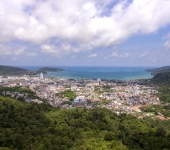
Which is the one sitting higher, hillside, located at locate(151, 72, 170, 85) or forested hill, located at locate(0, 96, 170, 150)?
hillside, located at locate(151, 72, 170, 85)

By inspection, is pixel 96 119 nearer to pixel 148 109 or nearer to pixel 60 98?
pixel 148 109

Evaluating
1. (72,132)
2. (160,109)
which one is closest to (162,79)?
(160,109)

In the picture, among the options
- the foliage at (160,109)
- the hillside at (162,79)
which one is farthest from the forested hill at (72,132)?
the hillside at (162,79)

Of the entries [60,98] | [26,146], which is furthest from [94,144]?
[60,98]

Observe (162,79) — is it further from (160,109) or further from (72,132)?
(72,132)

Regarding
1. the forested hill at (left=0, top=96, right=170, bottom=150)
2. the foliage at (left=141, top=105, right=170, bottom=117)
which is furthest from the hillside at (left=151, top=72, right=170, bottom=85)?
the forested hill at (left=0, top=96, right=170, bottom=150)

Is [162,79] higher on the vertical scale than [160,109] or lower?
higher

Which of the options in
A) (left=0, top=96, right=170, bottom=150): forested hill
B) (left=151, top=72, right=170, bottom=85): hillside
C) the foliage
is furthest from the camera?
(left=151, top=72, right=170, bottom=85): hillside

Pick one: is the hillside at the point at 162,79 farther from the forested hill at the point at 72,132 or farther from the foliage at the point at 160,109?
the forested hill at the point at 72,132

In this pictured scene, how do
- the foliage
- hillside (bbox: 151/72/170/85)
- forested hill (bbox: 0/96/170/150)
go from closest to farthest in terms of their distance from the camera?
1. forested hill (bbox: 0/96/170/150)
2. the foliage
3. hillside (bbox: 151/72/170/85)

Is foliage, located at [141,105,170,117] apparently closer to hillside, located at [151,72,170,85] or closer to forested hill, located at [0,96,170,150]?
forested hill, located at [0,96,170,150]

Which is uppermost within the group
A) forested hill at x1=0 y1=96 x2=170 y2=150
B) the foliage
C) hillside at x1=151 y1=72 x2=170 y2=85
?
hillside at x1=151 y1=72 x2=170 y2=85
